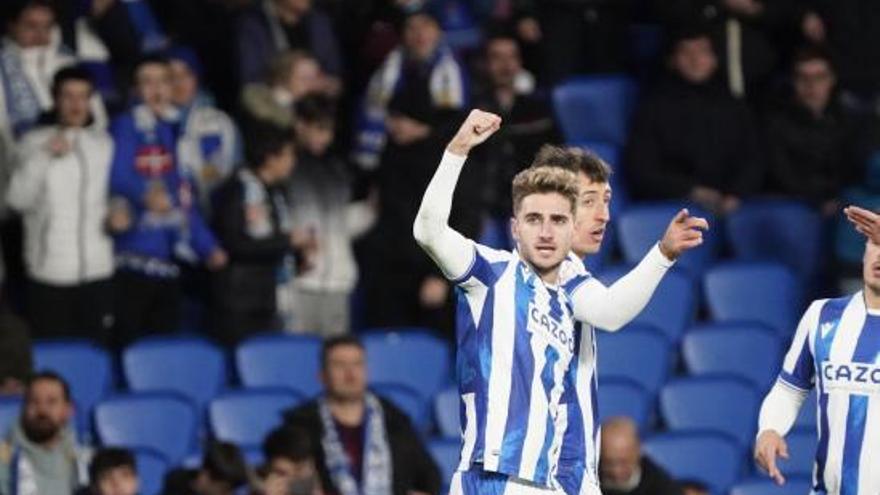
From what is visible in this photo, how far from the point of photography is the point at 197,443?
1448 cm

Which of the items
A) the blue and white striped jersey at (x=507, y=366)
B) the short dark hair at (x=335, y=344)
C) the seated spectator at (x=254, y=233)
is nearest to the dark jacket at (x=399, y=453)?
the short dark hair at (x=335, y=344)

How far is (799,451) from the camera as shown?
48.0 ft

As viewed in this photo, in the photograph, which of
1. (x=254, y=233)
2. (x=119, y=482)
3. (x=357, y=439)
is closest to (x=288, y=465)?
(x=119, y=482)

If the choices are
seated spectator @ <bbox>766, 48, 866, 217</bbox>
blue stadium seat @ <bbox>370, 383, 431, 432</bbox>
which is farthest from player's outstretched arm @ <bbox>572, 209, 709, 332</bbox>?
seated spectator @ <bbox>766, 48, 866, 217</bbox>

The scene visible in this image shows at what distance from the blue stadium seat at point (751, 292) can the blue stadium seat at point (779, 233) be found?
38 centimetres

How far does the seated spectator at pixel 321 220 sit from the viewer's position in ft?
51.7

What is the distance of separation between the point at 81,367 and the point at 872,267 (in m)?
5.52

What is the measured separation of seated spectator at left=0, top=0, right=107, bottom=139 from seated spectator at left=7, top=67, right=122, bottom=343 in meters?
0.42

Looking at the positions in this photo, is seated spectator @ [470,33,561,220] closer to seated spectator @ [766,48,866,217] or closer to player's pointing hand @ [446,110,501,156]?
seated spectator @ [766,48,866,217]

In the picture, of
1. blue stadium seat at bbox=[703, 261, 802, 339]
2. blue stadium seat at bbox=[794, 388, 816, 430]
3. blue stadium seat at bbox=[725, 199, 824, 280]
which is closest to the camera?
blue stadium seat at bbox=[794, 388, 816, 430]

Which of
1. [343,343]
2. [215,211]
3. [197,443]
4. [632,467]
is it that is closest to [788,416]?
[632,467]

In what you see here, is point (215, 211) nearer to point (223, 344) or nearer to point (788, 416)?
point (223, 344)

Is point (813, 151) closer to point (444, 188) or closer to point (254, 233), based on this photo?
point (254, 233)

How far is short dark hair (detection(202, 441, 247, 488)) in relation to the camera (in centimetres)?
1279
